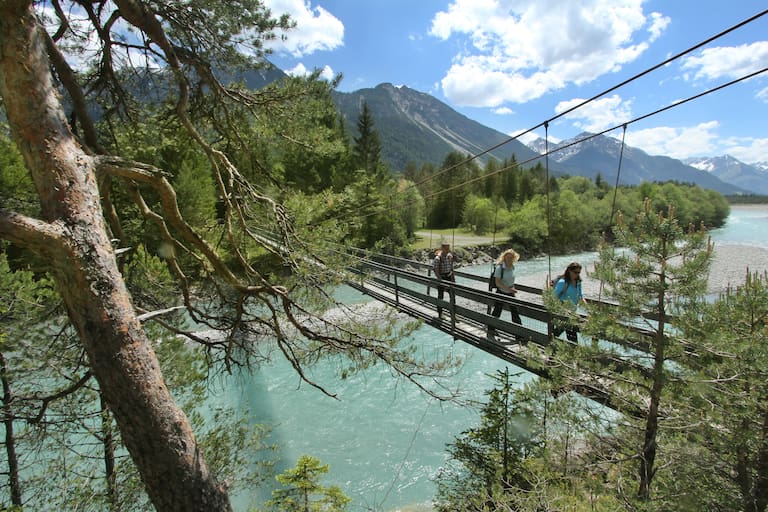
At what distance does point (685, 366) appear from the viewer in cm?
270

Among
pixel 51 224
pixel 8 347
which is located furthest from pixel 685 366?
pixel 8 347

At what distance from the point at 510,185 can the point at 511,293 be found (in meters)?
43.8

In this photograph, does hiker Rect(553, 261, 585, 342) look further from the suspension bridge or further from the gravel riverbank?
the gravel riverbank

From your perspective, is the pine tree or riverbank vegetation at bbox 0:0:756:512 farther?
the pine tree

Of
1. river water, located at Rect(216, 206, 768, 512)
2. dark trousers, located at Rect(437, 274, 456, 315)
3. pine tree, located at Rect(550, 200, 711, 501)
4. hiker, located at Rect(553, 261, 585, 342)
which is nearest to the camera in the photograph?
pine tree, located at Rect(550, 200, 711, 501)

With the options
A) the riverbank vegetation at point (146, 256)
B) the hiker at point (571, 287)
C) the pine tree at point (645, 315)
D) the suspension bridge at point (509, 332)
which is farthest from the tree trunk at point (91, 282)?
the hiker at point (571, 287)

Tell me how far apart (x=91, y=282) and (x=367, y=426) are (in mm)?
6990

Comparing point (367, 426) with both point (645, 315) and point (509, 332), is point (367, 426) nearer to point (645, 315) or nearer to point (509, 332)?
point (509, 332)

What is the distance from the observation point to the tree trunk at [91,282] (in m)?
1.67

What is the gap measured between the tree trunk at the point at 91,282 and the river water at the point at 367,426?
3893 mm

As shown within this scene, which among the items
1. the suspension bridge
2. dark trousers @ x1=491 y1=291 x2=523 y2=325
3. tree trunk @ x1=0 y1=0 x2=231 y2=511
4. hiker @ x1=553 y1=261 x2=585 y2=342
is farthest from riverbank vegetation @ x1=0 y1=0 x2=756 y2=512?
dark trousers @ x1=491 y1=291 x2=523 y2=325

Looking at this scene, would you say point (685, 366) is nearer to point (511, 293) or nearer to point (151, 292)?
point (511, 293)

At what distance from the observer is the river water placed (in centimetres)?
623

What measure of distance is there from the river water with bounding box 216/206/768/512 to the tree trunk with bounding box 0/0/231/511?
3893 millimetres
